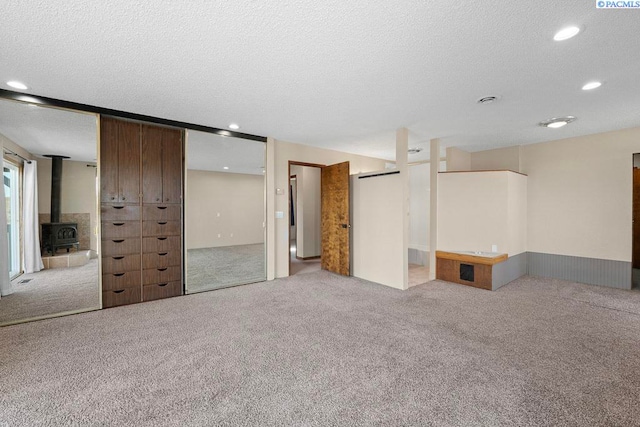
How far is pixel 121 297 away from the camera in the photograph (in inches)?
146

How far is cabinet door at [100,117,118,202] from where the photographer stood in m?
3.58

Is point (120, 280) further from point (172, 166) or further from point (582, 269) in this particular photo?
point (582, 269)

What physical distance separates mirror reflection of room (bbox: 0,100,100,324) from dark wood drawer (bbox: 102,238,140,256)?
166 millimetres

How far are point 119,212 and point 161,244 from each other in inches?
26.8

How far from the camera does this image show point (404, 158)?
443cm

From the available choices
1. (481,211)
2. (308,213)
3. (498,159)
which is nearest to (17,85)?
(308,213)

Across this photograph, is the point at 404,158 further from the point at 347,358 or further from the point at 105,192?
the point at 105,192

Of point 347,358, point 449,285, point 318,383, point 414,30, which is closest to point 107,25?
point 414,30

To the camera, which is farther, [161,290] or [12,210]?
[161,290]

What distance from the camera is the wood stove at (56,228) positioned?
3.58m

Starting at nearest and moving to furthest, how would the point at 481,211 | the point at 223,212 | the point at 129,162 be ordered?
1. the point at 129,162
2. the point at 481,211
3. the point at 223,212

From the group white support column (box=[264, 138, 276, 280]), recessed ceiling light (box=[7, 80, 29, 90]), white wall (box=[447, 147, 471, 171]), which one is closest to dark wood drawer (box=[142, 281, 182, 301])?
white support column (box=[264, 138, 276, 280])

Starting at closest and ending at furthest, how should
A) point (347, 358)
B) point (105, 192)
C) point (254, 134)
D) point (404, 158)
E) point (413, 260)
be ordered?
point (347, 358) → point (105, 192) → point (404, 158) → point (254, 134) → point (413, 260)

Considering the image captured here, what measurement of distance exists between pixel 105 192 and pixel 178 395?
9.65 ft
